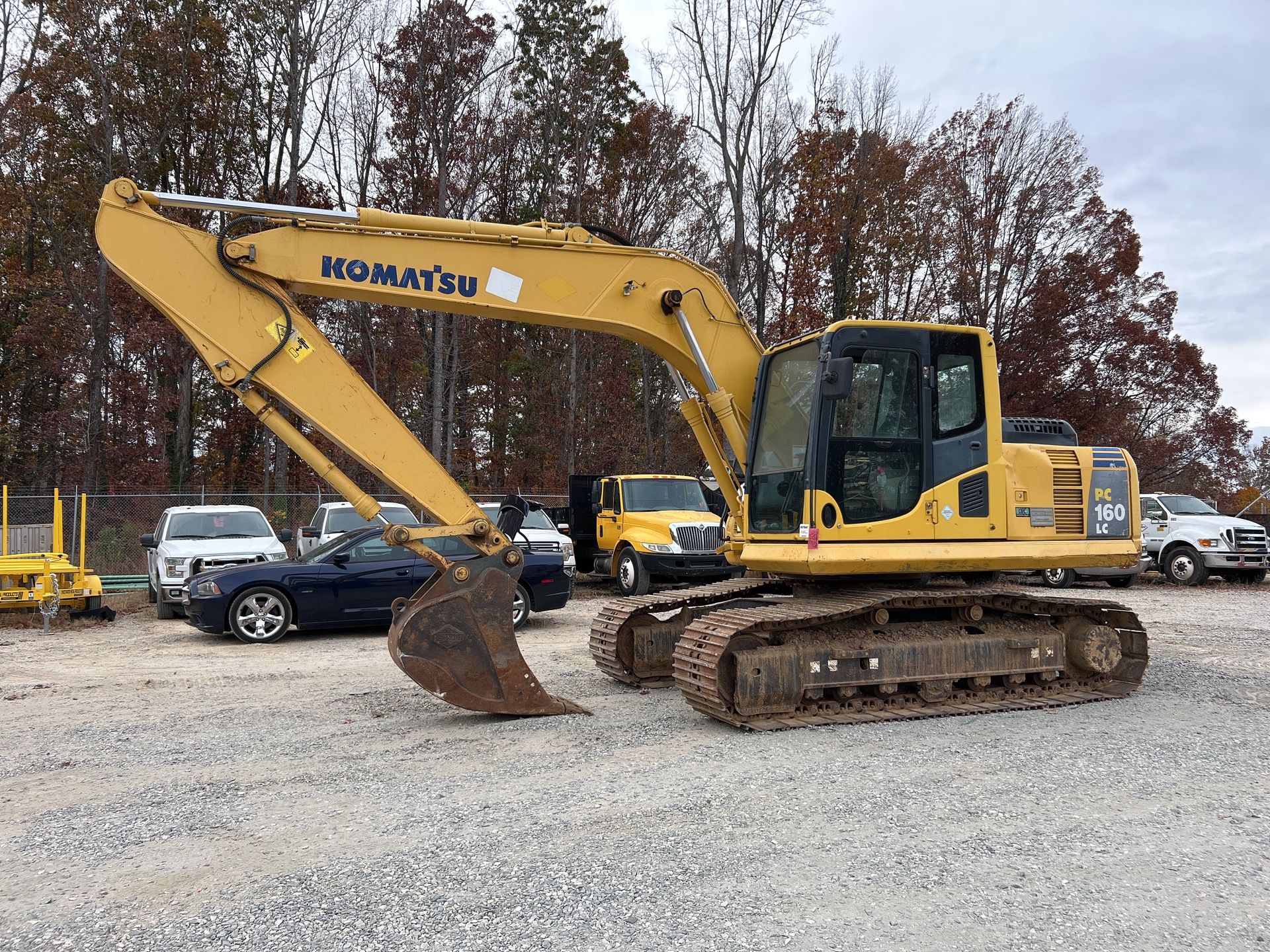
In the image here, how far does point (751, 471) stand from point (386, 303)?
314cm

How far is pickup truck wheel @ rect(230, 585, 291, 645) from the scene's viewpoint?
11727mm

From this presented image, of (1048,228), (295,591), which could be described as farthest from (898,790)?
(1048,228)

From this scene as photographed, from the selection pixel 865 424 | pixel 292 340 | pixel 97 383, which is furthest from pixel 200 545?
pixel 97 383

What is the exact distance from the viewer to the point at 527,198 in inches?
1128

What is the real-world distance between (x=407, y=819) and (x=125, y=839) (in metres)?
1.35

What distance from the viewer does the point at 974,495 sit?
24.1ft

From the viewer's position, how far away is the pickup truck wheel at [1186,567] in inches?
762

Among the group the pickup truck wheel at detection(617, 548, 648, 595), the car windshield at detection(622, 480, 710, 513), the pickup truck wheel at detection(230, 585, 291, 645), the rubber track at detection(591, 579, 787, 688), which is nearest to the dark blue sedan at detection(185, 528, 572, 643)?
the pickup truck wheel at detection(230, 585, 291, 645)

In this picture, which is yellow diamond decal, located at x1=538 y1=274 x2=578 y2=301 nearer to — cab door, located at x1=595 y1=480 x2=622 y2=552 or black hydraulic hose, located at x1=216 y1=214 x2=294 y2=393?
black hydraulic hose, located at x1=216 y1=214 x2=294 y2=393

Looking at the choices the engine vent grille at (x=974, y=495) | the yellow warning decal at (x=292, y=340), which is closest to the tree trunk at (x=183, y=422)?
the yellow warning decal at (x=292, y=340)

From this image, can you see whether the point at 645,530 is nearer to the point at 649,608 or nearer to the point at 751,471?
the point at 649,608

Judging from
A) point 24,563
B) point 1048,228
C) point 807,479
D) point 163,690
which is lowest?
point 163,690

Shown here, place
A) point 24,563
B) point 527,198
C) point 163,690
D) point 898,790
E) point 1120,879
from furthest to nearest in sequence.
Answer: point 527,198 < point 24,563 < point 163,690 < point 898,790 < point 1120,879

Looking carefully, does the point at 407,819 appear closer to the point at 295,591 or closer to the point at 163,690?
the point at 163,690
